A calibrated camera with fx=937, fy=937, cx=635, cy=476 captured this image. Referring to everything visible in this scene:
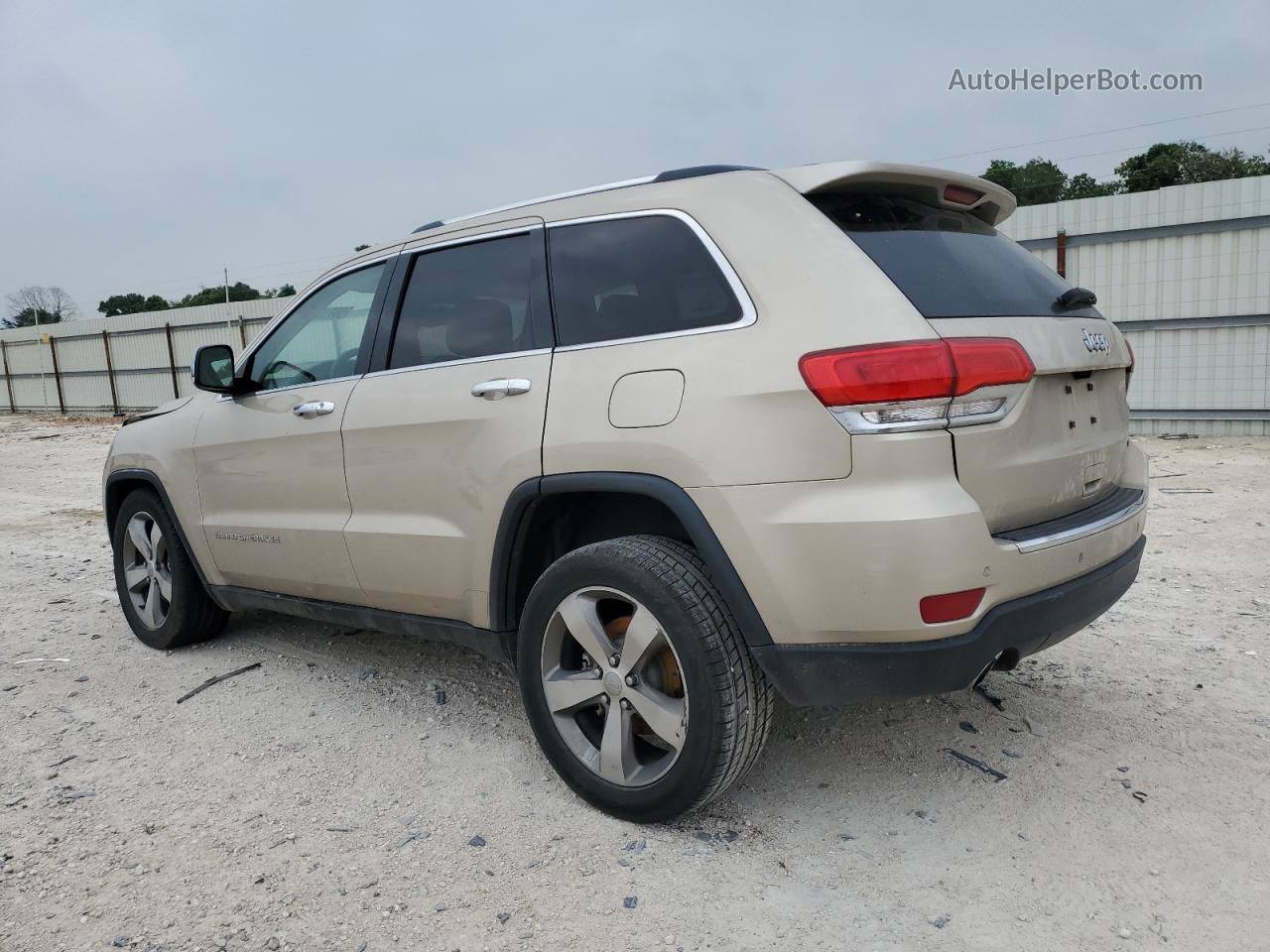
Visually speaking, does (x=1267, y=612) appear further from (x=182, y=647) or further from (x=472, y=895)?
(x=182, y=647)

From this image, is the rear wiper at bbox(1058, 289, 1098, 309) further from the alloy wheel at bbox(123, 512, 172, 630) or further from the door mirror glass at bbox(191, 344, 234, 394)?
the alloy wheel at bbox(123, 512, 172, 630)

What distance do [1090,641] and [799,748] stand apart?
1725 millimetres

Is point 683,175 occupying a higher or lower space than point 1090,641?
higher

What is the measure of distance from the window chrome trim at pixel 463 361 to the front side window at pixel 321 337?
216 mm

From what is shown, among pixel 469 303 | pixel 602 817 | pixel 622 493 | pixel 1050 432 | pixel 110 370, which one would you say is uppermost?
pixel 110 370

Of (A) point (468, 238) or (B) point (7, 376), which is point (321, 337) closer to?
(A) point (468, 238)

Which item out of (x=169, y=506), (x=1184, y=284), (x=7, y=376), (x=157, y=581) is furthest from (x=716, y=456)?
(x=7, y=376)

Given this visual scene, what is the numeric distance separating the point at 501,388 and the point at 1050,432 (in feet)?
5.25

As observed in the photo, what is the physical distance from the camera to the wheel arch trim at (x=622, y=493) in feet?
8.00

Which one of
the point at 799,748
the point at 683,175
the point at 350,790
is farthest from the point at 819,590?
the point at 350,790

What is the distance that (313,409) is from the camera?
3594mm

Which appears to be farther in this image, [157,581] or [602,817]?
[157,581]

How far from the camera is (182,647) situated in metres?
4.58

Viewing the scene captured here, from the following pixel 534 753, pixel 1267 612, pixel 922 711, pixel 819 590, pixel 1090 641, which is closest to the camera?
pixel 819 590
